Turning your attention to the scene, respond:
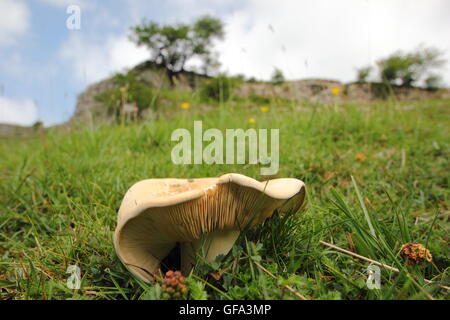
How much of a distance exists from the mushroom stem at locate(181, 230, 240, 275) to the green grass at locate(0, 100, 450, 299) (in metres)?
0.05

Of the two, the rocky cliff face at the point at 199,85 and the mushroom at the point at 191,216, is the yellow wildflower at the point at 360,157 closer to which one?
the mushroom at the point at 191,216

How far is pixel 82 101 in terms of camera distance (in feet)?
48.6

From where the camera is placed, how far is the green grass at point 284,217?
95 cm

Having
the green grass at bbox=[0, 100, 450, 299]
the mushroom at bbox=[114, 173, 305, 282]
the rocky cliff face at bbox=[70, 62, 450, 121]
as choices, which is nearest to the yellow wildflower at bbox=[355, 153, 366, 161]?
the green grass at bbox=[0, 100, 450, 299]

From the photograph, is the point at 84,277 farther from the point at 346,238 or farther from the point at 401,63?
the point at 401,63

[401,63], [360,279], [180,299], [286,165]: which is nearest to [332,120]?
[286,165]

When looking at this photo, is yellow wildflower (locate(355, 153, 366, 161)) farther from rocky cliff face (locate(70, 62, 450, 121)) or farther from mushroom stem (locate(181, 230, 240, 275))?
rocky cliff face (locate(70, 62, 450, 121))

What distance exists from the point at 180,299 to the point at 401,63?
24.1m

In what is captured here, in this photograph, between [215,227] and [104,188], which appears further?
[104,188]

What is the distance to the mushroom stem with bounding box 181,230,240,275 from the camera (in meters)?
1.03

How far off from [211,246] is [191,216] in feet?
0.69

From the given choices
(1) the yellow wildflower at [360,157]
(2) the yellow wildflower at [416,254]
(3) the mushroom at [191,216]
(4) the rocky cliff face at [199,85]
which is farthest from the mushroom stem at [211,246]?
(4) the rocky cliff face at [199,85]

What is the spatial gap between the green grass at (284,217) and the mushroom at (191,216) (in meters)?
0.07
